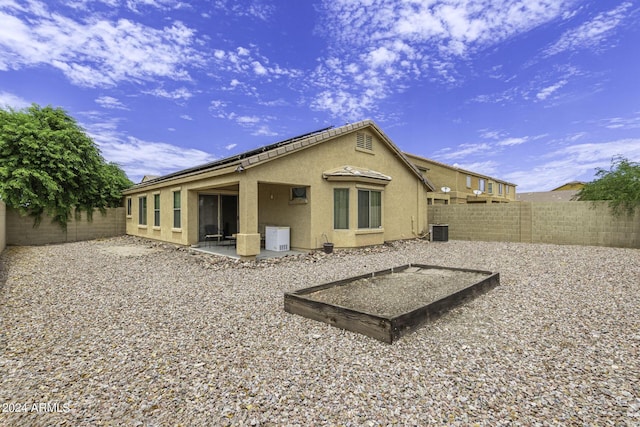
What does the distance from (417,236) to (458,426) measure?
14597mm

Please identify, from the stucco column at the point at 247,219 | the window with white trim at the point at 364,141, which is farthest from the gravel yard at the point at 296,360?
the window with white trim at the point at 364,141

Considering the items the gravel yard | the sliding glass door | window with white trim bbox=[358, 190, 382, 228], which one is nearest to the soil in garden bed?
the gravel yard

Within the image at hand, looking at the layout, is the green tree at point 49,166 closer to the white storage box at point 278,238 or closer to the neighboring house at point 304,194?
the neighboring house at point 304,194

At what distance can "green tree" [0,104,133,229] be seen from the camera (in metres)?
15.5

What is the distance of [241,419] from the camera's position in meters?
2.55

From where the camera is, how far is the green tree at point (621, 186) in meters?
12.5

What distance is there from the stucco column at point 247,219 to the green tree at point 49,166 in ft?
42.1

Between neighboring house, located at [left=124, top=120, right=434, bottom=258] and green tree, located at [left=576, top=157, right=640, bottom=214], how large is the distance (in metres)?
8.16

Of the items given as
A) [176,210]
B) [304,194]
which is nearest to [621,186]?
[304,194]

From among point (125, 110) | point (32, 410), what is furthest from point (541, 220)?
point (125, 110)

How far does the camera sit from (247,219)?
965 centimetres

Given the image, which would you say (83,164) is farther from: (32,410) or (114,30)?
(32,410)

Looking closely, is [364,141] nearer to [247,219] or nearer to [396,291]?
[247,219]

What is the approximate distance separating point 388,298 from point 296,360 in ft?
8.47
